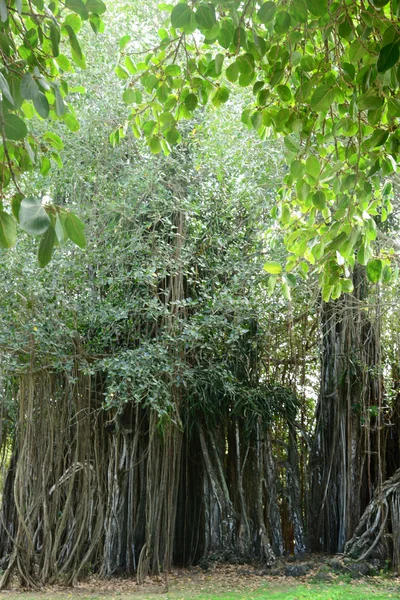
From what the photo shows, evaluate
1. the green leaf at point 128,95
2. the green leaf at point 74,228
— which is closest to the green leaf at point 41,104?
the green leaf at point 74,228

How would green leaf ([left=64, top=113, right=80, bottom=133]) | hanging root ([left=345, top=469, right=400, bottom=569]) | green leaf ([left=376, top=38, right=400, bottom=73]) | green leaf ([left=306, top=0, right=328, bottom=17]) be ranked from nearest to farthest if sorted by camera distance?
green leaf ([left=376, top=38, right=400, bottom=73]) < green leaf ([left=306, top=0, right=328, bottom=17]) < green leaf ([left=64, top=113, right=80, bottom=133]) < hanging root ([left=345, top=469, right=400, bottom=569])

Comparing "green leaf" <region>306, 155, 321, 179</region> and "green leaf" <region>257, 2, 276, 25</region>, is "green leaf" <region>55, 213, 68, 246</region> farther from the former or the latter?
"green leaf" <region>306, 155, 321, 179</region>

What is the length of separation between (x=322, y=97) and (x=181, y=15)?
0.60 m

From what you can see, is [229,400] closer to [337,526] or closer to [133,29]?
[337,526]

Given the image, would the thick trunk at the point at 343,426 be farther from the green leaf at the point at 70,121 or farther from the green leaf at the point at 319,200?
the green leaf at the point at 70,121

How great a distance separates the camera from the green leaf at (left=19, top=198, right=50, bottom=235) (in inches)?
44.6

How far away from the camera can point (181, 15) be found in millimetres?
2025

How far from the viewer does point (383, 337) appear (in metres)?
9.01

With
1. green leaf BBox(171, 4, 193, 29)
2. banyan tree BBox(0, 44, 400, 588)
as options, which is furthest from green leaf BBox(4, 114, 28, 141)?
banyan tree BBox(0, 44, 400, 588)

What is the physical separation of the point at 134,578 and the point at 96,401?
6.53 ft

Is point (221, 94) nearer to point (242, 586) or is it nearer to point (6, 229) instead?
point (6, 229)

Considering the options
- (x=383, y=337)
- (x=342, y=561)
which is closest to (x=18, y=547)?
(x=342, y=561)

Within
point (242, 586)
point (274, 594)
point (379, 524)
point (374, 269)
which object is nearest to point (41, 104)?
point (374, 269)

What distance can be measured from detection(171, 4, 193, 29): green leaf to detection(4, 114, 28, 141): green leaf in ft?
2.85
